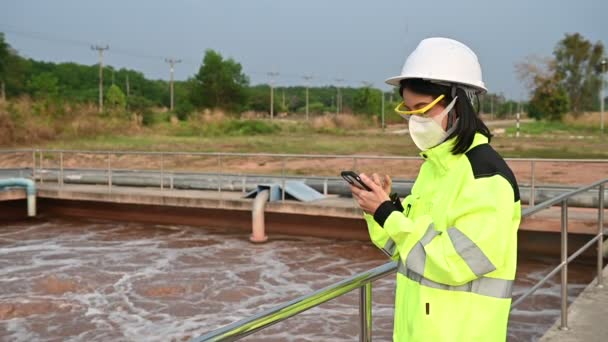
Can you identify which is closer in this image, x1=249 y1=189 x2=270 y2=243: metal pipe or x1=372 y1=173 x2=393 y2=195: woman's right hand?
x1=372 y1=173 x2=393 y2=195: woman's right hand

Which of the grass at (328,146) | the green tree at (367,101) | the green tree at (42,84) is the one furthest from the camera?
the green tree at (367,101)

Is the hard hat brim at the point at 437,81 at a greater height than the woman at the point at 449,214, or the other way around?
the hard hat brim at the point at 437,81

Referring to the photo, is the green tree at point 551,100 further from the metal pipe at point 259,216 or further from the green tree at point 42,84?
the green tree at point 42,84

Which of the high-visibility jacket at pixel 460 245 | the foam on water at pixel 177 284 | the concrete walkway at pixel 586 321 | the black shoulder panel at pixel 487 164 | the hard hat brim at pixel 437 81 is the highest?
the hard hat brim at pixel 437 81

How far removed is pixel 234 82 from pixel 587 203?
56.9 meters

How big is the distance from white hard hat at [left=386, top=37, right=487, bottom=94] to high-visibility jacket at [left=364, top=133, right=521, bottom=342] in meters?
0.17

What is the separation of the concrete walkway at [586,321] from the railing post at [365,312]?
200cm

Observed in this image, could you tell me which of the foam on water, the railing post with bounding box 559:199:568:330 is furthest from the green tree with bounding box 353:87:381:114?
the railing post with bounding box 559:199:568:330

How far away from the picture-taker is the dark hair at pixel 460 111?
177cm

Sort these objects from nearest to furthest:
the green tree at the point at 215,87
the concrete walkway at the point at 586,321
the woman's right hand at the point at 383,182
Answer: the woman's right hand at the point at 383,182 < the concrete walkway at the point at 586,321 < the green tree at the point at 215,87

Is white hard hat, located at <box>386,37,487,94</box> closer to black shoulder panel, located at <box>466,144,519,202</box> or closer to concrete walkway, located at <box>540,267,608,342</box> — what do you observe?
black shoulder panel, located at <box>466,144,519,202</box>

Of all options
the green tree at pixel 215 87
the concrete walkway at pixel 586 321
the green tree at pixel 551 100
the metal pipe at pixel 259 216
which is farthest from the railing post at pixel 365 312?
the green tree at pixel 215 87

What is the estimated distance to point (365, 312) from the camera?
7.30ft

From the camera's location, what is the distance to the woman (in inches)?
64.6
